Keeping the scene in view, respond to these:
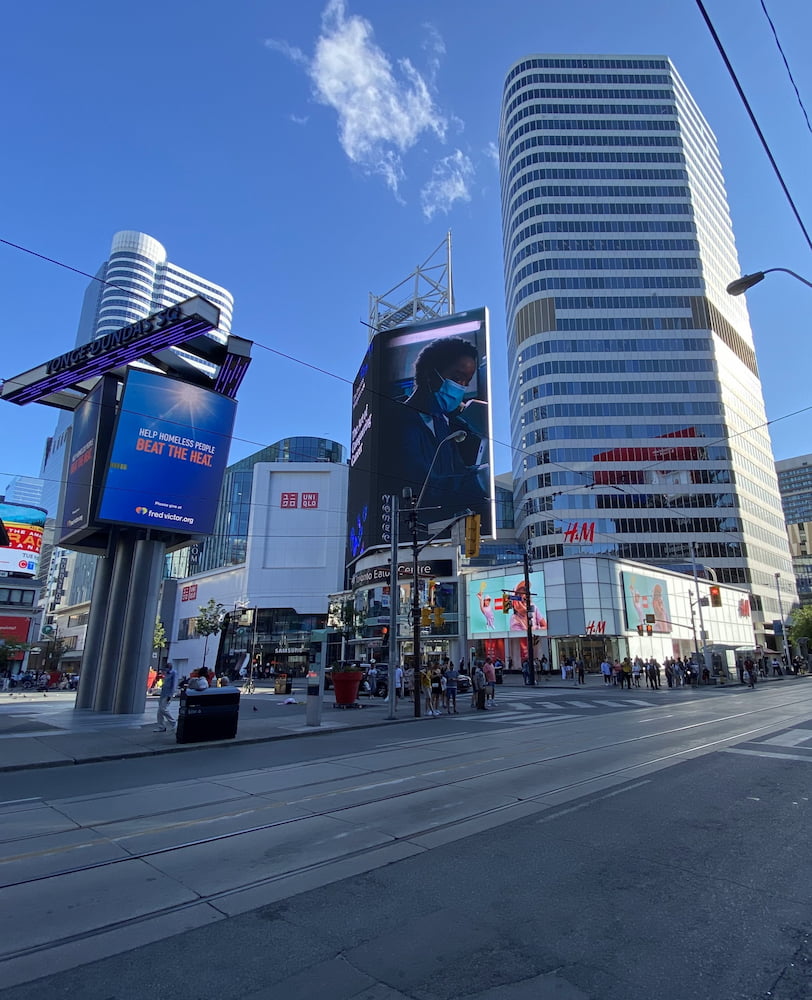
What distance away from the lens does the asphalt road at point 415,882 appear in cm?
363

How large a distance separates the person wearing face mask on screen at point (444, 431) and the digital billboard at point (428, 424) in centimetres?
10

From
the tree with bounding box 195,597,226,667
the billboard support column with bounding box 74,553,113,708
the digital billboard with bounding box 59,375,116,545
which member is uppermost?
the digital billboard with bounding box 59,375,116,545

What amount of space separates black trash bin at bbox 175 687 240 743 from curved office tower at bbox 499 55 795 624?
5354 centimetres

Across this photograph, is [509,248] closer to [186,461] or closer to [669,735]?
[186,461]

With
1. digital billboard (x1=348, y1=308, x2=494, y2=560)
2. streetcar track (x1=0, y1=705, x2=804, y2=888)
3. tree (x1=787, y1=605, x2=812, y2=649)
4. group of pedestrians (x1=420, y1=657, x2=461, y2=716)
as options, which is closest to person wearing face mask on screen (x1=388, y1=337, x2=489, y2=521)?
digital billboard (x1=348, y1=308, x2=494, y2=560)

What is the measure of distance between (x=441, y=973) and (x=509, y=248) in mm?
108372

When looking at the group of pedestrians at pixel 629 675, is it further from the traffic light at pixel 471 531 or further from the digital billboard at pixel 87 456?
the digital billboard at pixel 87 456

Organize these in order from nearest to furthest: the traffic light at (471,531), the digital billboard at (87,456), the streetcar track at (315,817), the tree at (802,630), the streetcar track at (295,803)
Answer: the streetcar track at (315,817), the streetcar track at (295,803), the traffic light at (471,531), the digital billboard at (87,456), the tree at (802,630)

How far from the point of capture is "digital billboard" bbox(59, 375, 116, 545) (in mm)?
22219

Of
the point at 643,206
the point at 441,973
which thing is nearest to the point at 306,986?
the point at 441,973

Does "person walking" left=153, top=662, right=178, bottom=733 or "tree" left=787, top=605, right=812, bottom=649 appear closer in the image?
"person walking" left=153, top=662, right=178, bottom=733

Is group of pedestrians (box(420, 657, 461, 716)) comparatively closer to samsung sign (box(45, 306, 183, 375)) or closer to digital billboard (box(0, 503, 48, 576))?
samsung sign (box(45, 306, 183, 375))

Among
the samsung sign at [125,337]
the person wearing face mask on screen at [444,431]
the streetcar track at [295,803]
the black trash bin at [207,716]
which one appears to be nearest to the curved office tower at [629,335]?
the person wearing face mask on screen at [444,431]

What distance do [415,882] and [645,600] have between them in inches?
2034
